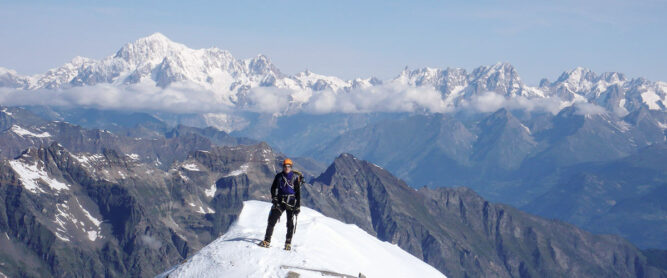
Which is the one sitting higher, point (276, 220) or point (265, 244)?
point (276, 220)

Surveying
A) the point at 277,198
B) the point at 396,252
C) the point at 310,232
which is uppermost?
the point at 277,198

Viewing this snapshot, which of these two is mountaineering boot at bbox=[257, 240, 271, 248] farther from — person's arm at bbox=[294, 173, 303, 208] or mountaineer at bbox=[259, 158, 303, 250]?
person's arm at bbox=[294, 173, 303, 208]

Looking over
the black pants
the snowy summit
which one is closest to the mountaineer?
the black pants

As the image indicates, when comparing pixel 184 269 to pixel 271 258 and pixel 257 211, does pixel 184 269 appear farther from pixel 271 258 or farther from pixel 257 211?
pixel 257 211

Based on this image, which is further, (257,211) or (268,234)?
(257,211)

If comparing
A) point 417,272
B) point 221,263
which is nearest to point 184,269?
point 221,263

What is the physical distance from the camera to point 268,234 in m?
39.6

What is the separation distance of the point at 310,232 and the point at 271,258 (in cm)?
620

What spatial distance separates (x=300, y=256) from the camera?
38531 mm

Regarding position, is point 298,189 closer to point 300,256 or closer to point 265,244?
point 265,244

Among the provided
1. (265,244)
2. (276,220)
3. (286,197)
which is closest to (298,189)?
(286,197)

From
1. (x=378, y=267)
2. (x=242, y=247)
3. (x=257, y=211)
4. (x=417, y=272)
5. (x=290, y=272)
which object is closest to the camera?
(x=290, y=272)

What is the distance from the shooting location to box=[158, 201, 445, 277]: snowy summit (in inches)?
1448

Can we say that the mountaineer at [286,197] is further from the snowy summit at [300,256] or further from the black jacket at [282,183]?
the snowy summit at [300,256]
